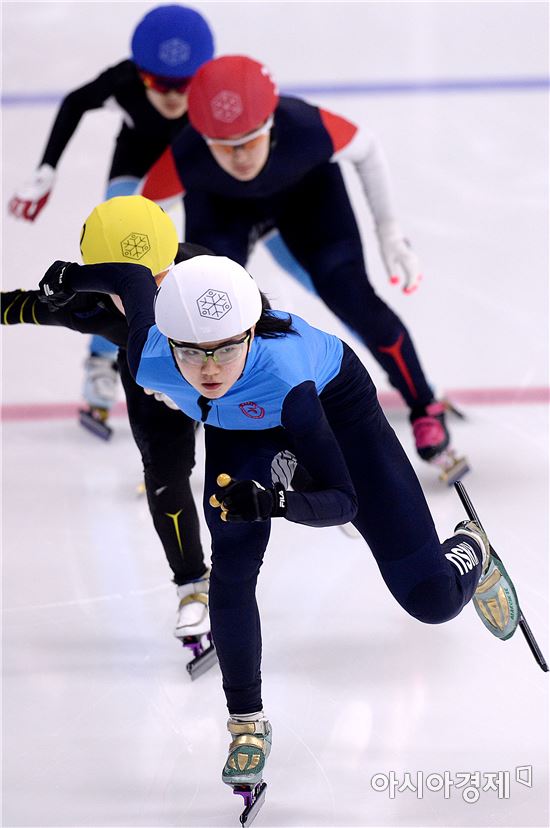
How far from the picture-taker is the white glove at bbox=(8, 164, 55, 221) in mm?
4828

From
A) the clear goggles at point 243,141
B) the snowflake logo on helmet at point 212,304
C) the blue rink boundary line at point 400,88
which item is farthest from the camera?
the blue rink boundary line at point 400,88

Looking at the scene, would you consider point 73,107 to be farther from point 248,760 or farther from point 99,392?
point 248,760

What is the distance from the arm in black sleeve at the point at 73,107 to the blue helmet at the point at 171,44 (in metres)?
0.32

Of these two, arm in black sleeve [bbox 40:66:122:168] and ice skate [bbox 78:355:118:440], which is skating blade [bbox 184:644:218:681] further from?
arm in black sleeve [bbox 40:66:122:168]

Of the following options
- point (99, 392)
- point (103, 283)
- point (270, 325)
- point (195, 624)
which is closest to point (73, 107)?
point (99, 392)

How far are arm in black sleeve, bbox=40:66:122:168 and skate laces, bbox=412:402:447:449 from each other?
1840 mm

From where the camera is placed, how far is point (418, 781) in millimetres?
3139

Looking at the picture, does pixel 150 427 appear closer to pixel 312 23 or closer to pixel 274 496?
pixel 274 496

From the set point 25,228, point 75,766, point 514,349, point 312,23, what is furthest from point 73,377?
point 312,23

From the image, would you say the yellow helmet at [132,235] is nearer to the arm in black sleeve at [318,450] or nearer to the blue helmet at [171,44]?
the arm in black sleeve at [318,450]

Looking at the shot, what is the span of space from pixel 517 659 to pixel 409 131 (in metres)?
4.20

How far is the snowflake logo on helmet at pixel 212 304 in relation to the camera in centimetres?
259

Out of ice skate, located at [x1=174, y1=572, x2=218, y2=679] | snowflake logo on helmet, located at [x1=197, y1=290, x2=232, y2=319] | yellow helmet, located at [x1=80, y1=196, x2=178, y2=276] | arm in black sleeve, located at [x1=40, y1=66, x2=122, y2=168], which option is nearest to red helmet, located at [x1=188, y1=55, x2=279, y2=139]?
yellow helmet, located at [x1=80, y1=196, x2=178, y2=276]

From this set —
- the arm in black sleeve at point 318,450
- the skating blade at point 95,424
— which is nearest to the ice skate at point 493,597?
the arm in black sleeve at point 318,450
